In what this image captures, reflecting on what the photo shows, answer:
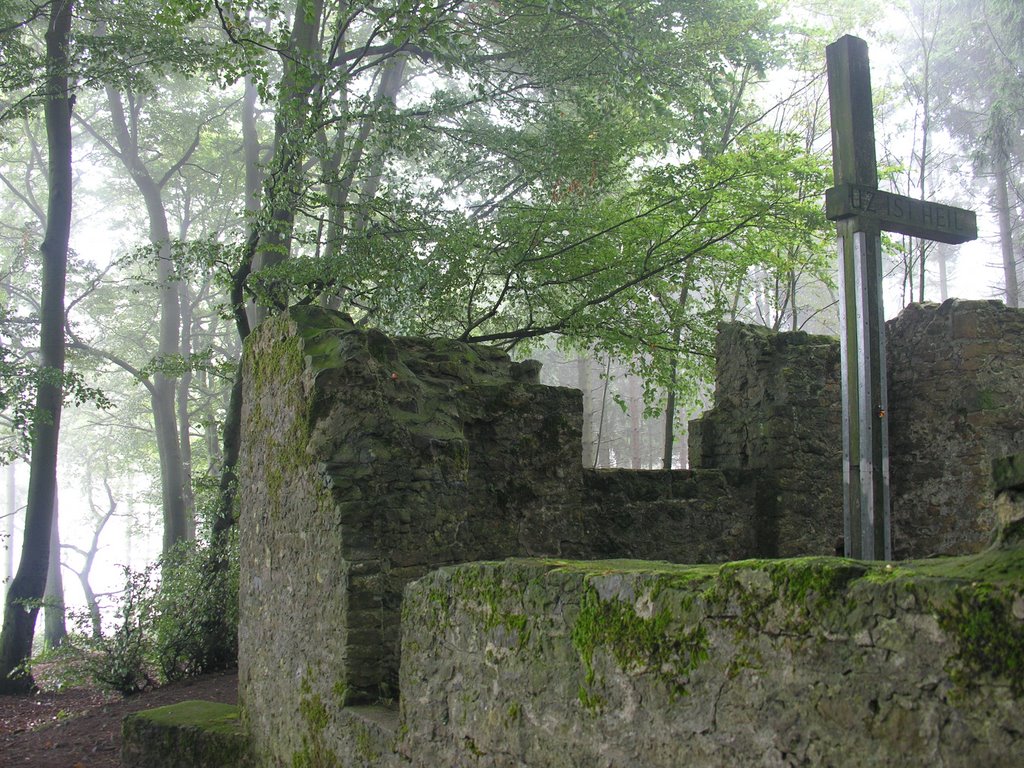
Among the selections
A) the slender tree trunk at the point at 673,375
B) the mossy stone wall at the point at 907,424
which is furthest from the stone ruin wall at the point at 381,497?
the slender tree trunk at the point at 673,375

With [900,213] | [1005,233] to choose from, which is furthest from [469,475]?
[1005,233]

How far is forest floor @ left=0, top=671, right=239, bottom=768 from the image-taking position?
7633mm

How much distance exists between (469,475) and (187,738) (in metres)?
2.47

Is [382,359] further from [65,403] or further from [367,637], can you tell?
[65,403]

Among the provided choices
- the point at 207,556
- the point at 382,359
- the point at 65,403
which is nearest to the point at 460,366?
the point at 382,359

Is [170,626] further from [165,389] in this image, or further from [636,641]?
[165,389]

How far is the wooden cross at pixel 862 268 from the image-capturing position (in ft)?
16.2

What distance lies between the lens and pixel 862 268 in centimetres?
508

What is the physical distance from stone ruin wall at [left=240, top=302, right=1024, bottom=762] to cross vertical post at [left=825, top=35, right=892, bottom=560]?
5.81 ft

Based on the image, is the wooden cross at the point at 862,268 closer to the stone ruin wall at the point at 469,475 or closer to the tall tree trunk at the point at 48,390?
the stone ruin wall at the point at 469,475

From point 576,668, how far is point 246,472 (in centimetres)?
392

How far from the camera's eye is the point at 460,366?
607cm

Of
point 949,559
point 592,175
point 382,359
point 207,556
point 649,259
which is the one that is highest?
point 592,175

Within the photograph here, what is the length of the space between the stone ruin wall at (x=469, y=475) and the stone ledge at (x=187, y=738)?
0.19 metres
